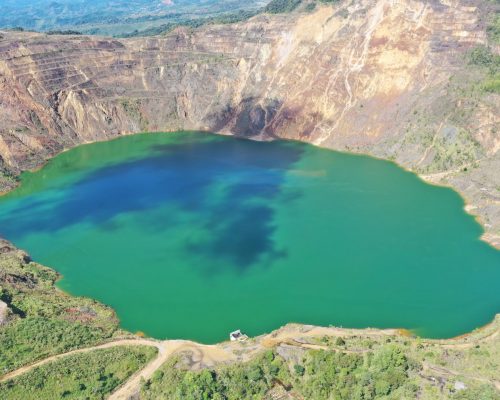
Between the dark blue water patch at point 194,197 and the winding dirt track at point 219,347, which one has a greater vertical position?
the winding dirt track at point 219,347

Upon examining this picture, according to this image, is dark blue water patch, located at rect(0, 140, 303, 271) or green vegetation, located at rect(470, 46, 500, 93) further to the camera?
green vegetation, located at rect(470, 46, 500, 93)

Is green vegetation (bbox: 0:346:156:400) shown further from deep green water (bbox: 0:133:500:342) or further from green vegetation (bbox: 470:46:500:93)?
green vegetation (bbox: 470:46:500:93)

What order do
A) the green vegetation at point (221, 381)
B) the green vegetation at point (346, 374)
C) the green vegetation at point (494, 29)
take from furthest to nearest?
the green vegetation at point (494, 29)
the green vegetation at point (221, 381)
the green vegetation at point (346, 374)

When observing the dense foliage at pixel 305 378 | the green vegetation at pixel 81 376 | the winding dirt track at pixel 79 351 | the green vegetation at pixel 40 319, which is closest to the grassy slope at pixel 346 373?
the dense foliage at pixel 305 378

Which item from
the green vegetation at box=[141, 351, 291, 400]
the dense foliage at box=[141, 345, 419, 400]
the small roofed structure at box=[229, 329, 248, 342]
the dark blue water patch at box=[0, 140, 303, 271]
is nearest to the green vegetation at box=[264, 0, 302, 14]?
the dark blue water patch at box=[0, 140, 303, 271]

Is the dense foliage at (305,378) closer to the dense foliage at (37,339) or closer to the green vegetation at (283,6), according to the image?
the dense foliage at (37,339)
